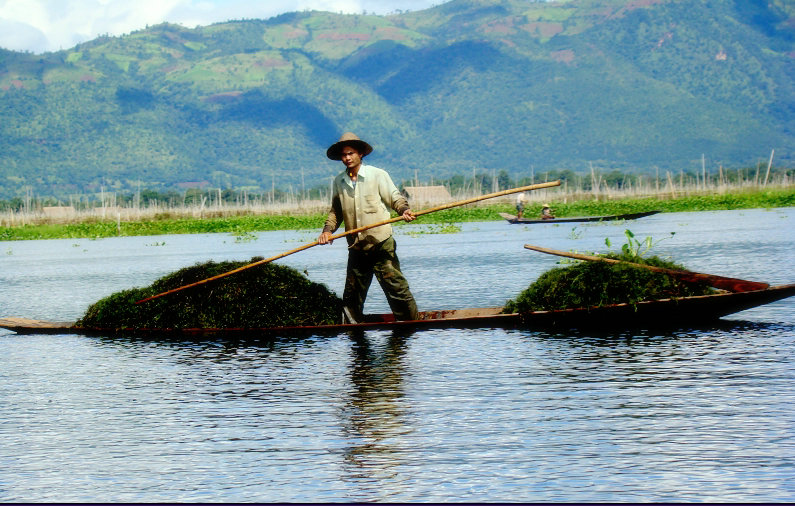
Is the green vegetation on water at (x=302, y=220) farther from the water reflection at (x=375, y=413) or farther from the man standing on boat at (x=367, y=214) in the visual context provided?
the water reflection at (x=375, y=413)

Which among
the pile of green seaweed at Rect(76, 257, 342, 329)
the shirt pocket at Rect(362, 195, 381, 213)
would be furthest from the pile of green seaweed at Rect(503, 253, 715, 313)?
the pile of green seaweed at Rect(76, 257, 342, 329)

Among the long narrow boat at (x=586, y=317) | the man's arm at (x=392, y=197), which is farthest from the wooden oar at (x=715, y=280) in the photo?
the man's arm at (x=392, y=197)

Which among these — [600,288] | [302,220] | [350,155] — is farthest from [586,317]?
[302,220]

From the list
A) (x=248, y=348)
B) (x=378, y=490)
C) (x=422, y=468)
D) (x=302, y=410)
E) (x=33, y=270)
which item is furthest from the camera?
(x=33, y=270)

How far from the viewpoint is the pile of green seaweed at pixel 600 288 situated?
1112 centimetres

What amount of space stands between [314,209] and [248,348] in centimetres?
5563

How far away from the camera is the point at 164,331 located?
12.7 m

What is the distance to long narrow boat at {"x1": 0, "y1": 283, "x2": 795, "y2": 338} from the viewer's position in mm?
10844

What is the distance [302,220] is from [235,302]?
46.6 meters

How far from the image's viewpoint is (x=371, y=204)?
36.6 feet

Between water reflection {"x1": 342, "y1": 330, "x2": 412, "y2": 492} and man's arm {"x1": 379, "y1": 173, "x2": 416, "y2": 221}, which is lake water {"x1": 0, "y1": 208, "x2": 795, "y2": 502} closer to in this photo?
water reflection {"x1": 342, "y1": 330, "x2": 412, "y2": 492}

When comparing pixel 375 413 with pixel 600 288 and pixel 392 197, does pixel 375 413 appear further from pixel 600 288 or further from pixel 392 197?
pixel 600 288

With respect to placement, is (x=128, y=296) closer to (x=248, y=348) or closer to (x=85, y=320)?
(x=85, y=320)

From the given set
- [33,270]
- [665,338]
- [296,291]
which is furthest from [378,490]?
[33,270]
